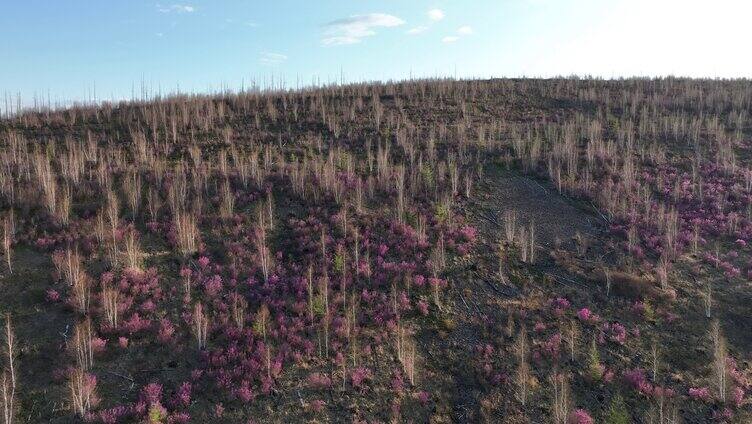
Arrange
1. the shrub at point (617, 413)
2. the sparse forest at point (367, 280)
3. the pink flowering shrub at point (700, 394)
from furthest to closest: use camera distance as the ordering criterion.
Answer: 1. the pink flowering shrub at point (700, 394)
2. the sparse forest at point (367, 280)
3. the shrub at point (617, 413)

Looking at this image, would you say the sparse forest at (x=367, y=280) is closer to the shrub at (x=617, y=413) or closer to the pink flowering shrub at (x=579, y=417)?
the shrub at (x=617, y=413)

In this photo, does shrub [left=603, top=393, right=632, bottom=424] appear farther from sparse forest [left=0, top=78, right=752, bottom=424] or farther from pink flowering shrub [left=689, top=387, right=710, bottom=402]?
pink flowering shrub [left=689, top=387, right=710, bottom=402]

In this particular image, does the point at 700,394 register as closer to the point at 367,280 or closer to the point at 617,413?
the point at 617,413

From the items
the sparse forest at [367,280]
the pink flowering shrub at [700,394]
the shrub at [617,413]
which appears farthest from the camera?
the pink flowering shrub at [700,394]

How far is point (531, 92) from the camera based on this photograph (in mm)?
35750

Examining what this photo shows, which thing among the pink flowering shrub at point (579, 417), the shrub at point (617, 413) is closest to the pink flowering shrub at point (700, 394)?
the shrub at point (617, 413)

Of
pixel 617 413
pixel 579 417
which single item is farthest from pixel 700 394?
pixel 579 417

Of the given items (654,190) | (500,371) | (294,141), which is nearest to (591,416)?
(500,371)

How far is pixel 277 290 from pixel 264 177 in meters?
7.24

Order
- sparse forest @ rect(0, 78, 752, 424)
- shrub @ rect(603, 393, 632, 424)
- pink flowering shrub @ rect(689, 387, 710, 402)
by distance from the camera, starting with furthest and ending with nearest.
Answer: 1. pink flowering shrub @ rect(689, 387, 710, 402)
2. sparse forest @ rect(0, 78, 752, 424)
3. shrub @ rect(603, 393, 632, 424)

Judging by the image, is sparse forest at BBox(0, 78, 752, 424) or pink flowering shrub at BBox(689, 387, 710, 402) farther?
pink flowering shrub at BBox(689, 387, 710, 402)

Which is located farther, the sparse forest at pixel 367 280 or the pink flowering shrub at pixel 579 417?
the sparse forest at pixel 367 280

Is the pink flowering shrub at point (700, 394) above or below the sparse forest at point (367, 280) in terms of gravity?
below

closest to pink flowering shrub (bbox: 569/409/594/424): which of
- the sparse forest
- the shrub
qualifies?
the sparse forest
